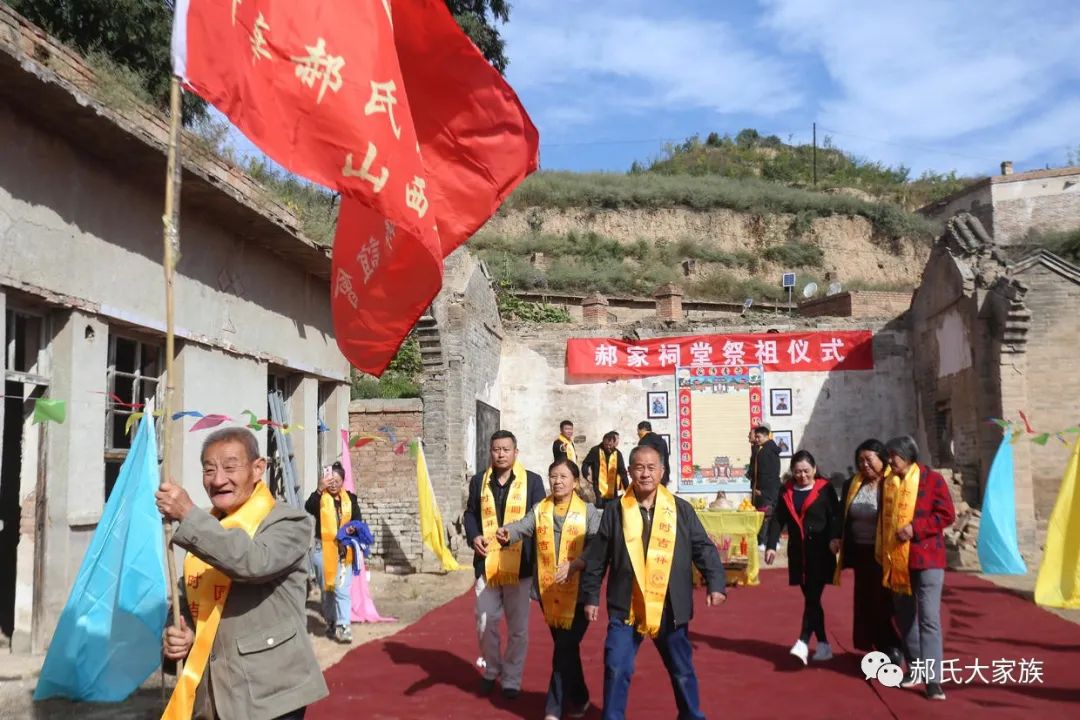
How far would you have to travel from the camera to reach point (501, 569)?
21.2 feet

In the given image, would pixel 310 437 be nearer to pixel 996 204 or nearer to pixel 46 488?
pixel 46 488

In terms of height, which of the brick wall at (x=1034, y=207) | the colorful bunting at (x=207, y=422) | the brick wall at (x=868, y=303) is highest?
the brick wall at (x=1034, y=207)

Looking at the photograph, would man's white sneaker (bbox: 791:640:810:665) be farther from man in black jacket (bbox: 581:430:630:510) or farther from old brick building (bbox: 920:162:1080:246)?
old brick building (bbox: 920:162:1080:246)

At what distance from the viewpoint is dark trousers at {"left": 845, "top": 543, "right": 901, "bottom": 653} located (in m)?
6.89

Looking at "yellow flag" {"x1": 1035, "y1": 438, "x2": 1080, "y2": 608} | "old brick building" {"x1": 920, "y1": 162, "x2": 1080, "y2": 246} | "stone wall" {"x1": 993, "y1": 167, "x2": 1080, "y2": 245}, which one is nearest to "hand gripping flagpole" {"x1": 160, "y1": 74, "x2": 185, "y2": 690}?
"yellow flag" {"x1": 1035, "y1": 438, "x2": 1080, "y2": 608}

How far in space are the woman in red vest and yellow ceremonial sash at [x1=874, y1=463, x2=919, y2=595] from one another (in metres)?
0.55

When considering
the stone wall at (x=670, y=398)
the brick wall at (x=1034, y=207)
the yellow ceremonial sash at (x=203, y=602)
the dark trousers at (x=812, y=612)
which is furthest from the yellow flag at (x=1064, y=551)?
the brick wall at (x=1034, y=207)

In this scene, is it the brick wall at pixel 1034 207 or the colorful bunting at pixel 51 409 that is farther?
the brick wall at pixel 1034 207

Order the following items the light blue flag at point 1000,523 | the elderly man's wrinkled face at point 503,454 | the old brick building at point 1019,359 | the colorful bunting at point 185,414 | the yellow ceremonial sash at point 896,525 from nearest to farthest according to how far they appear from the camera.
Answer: the yellow ceremonial sash at point 896,525, the elderly man's wrinkled face at point 503,454, the colorful bunting at point 185,414, the light blue flag at point 1000,523, the old brick building at point 1019,359

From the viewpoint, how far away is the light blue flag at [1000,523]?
12188 mm

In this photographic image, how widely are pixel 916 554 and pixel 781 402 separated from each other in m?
13.8

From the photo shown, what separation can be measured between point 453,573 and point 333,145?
10.3 m

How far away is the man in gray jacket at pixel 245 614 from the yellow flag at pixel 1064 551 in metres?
8.05

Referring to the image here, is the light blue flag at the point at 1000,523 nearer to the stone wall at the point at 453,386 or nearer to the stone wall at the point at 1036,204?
the stone wall at the point at 453,386
